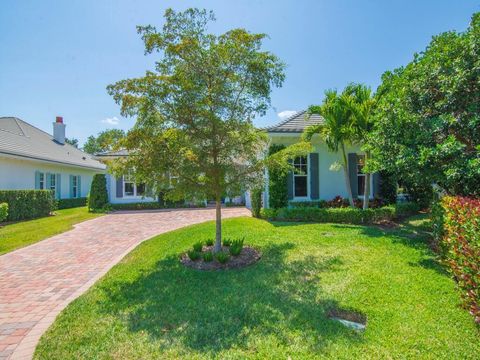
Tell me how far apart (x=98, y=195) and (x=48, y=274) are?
11700 mm

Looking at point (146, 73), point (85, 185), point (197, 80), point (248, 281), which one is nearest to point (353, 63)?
point (197, 80)

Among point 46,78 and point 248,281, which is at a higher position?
point 46,78

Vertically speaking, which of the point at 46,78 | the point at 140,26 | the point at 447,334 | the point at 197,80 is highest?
the point at 46,78

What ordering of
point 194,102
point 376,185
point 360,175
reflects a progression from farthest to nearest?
1. point 360,175
2. point 376,185
3. point 194,102

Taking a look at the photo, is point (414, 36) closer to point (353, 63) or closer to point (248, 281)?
point (353, 63)

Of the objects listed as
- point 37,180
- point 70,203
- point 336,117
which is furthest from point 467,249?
point 70,203

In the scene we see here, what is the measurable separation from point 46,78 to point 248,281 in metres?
13.3

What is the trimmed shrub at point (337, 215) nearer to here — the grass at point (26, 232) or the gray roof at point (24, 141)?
the grass at point (26, 232)

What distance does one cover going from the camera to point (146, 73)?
5.33 m

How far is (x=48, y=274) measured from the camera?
18.3 ft

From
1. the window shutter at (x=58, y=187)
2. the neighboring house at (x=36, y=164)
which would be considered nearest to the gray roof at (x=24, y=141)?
the neighboring house at (x=36, y=164)

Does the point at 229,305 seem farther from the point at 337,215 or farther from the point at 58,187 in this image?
the point at 58,187

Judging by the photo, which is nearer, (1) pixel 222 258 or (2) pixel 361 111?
(1) pixel 222 258

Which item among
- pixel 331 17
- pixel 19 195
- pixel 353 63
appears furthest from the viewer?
pixel 19 195
